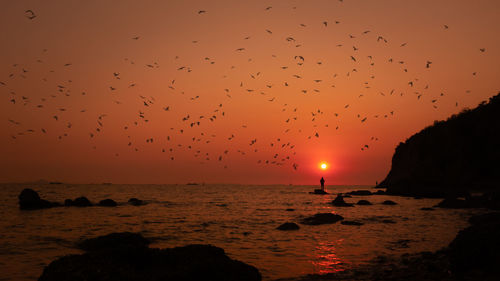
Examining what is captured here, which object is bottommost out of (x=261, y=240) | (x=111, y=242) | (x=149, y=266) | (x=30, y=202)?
(x=261, y=240)

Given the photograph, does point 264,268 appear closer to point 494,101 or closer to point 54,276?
point 54,276

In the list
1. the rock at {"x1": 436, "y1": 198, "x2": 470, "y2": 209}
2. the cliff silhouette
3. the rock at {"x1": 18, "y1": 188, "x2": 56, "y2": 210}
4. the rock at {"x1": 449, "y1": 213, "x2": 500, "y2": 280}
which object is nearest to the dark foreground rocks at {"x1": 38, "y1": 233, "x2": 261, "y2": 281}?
the rock at {"x1": 449, "y1": 213, "x2": 500, "y2": 280}

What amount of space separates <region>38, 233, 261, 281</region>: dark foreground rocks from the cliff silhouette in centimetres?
6198

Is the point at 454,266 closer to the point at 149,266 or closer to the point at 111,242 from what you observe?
the point at 149,266

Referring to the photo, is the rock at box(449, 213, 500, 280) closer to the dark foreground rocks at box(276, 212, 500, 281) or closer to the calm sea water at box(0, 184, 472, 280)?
the dark foreground rocks at box(276, 212, 500, 281)

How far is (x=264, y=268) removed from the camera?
1364 cm

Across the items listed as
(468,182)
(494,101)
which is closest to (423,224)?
(468,182)

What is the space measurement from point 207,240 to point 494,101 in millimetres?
82380

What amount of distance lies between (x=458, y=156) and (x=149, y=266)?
82.9 meters

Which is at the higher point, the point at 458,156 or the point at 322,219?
the point at 458,156

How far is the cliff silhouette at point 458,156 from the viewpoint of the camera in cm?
7444

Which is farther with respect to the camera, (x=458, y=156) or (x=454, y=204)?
(x=458, y=156)

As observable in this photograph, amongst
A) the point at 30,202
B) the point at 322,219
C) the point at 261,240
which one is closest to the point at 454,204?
the point at 322,219

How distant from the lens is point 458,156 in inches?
3140
